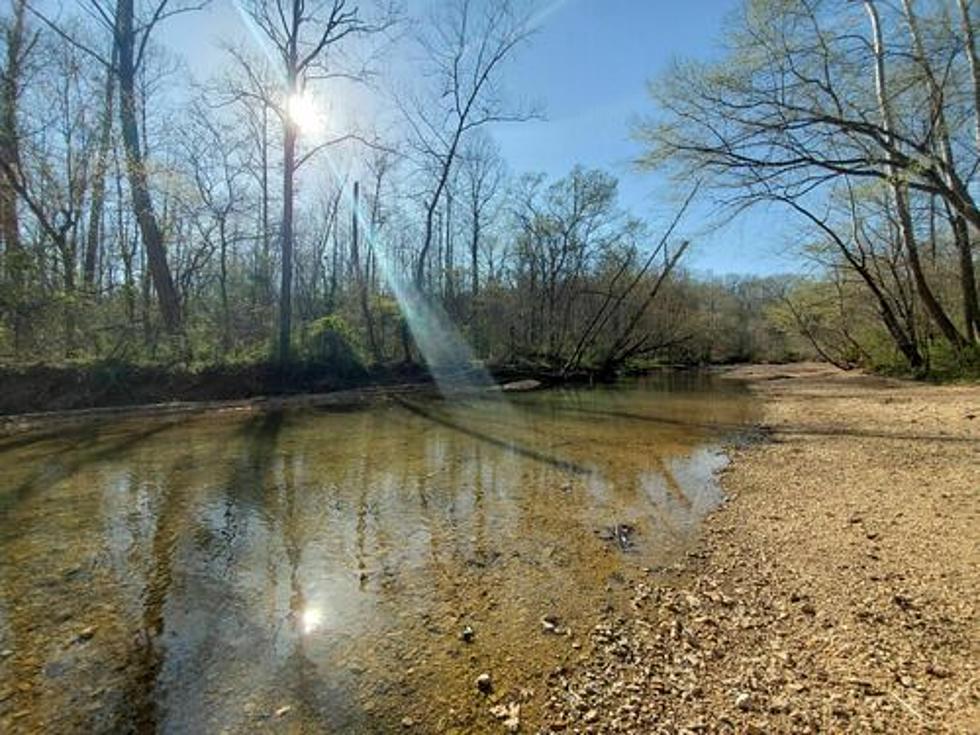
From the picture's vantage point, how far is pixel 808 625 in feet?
10.7

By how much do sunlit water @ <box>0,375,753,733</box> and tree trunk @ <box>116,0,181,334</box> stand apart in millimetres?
9039

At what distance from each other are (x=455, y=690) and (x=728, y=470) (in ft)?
18.9

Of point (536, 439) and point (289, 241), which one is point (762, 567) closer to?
point (536, 439)

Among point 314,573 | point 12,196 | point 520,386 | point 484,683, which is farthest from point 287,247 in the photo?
point 484,683

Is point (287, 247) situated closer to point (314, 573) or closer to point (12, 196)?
point (12, 196)

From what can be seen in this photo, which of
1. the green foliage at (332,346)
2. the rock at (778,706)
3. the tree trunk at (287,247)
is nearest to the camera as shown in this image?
the rock at (778,706)

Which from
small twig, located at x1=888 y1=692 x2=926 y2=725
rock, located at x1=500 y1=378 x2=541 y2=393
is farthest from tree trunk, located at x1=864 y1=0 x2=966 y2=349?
rock, located at x1=500 y1=378 x2=541 y2=393

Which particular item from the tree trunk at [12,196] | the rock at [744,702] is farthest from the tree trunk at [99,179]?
the rock at [744,702]

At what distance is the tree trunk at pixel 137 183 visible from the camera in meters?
17.2

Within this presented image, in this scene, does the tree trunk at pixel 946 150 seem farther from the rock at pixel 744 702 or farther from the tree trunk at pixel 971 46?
the rock at pixel 744 702

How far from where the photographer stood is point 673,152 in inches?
440

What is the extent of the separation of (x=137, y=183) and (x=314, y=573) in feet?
58.9

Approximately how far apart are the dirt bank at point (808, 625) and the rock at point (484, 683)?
33 cm

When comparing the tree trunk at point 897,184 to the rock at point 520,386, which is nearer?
the tree trunk at point 897,184
